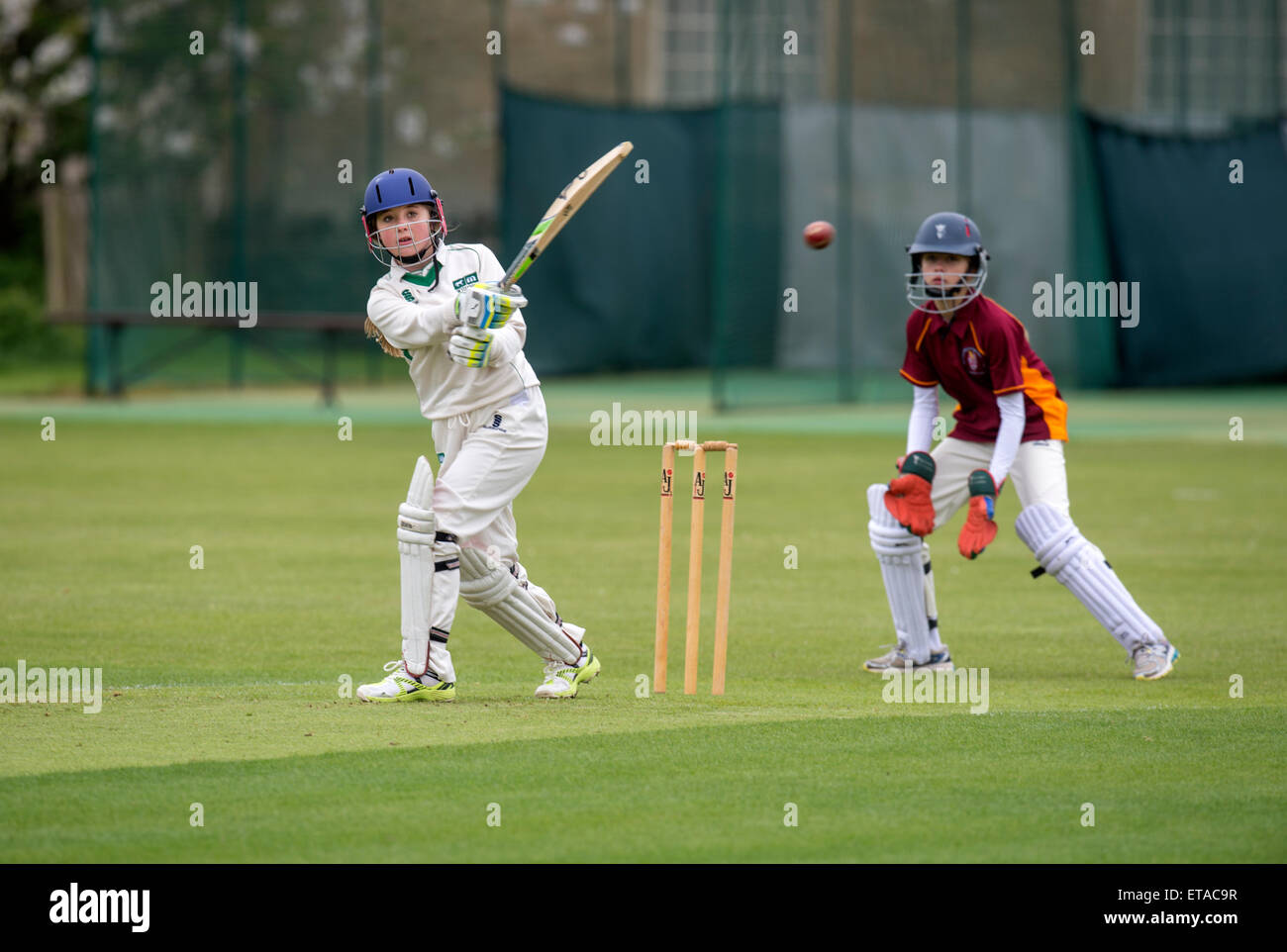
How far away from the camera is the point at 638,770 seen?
577 centimetres

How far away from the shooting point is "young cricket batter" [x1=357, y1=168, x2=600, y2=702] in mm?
6918

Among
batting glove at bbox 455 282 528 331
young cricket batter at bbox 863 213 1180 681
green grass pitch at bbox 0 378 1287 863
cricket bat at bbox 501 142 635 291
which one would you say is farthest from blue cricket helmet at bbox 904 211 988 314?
batting glove at bbox 455 282 528 331

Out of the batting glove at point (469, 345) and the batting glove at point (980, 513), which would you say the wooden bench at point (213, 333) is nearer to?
the batting glove at point (980, 513)

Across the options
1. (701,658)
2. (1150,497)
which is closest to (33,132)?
(1150,497)

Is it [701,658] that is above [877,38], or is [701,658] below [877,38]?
below

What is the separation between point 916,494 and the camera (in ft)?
26.0

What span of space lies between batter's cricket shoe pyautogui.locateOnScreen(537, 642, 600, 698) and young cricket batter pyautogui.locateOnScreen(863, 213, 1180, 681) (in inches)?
61.4

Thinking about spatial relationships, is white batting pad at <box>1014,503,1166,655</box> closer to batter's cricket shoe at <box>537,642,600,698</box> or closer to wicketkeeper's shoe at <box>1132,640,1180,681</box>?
wicketkeeper's shoe at <box>1132,640,1180,681</box>

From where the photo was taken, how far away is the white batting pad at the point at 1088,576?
7.85 meters

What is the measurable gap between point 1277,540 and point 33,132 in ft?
94.4

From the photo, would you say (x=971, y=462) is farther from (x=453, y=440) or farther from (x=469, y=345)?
(x=469, y=345)

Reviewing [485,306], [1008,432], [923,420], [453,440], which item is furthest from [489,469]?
[1008,432]

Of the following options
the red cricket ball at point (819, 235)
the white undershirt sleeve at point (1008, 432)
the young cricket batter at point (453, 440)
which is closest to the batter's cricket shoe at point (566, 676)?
the young cricket batter at point (453, 440)
